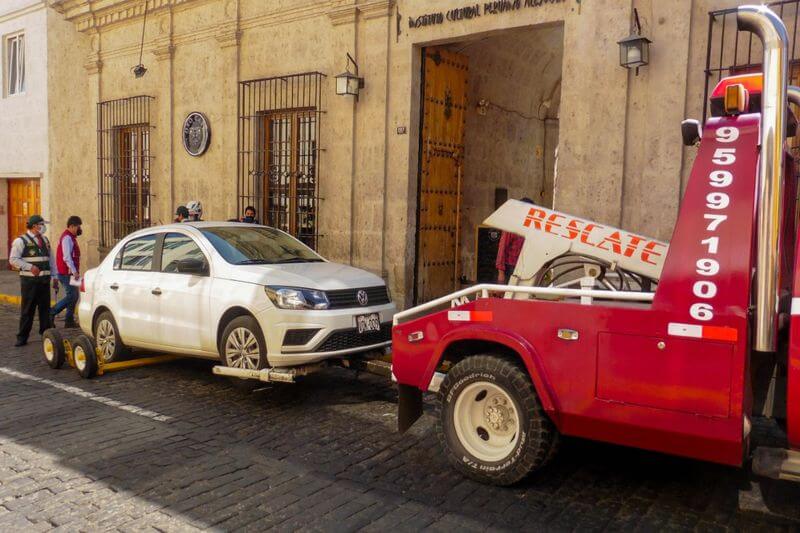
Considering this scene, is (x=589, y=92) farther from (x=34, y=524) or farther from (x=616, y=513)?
(x=34, y=524)

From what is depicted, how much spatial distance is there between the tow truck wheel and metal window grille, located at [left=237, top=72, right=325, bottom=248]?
7.28 m

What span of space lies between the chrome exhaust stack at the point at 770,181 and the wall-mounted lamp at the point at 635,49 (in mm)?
4513

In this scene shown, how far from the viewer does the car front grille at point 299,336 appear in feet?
20.3

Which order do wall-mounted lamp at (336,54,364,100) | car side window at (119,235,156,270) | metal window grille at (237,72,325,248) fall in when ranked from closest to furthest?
car side window at (119,235,156,270) → wall-mounted lamp at (336,54,364,100) → metal window grille at (237,72,325,248)

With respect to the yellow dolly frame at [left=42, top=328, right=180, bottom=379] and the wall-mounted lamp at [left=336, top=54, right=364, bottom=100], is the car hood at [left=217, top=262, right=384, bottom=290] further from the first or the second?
the wall-mounted lamp at [left=336, top=54, right=364, bottom=100]

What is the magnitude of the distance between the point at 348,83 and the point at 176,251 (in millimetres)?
4412

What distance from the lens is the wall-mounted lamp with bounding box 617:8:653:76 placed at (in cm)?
788

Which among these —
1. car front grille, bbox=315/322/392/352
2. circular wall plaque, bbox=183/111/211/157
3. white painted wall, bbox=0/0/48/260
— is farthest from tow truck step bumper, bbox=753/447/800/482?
white painted wall, bbox=0/0/48/260

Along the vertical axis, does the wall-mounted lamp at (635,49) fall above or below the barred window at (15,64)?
below

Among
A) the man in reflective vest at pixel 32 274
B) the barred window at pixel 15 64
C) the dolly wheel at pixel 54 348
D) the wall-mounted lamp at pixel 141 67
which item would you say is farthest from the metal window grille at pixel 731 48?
the barred window at pixel 15 64

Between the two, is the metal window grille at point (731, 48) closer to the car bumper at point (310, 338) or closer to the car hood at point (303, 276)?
the car hood at point (303, 276)

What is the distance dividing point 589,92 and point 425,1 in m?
2.95

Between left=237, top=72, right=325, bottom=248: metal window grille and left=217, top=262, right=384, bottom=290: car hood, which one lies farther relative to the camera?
left=237, top=72, right=325, bottom=248: metal window grille

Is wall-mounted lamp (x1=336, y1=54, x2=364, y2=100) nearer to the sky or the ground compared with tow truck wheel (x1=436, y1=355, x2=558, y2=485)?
nearer to the sky
